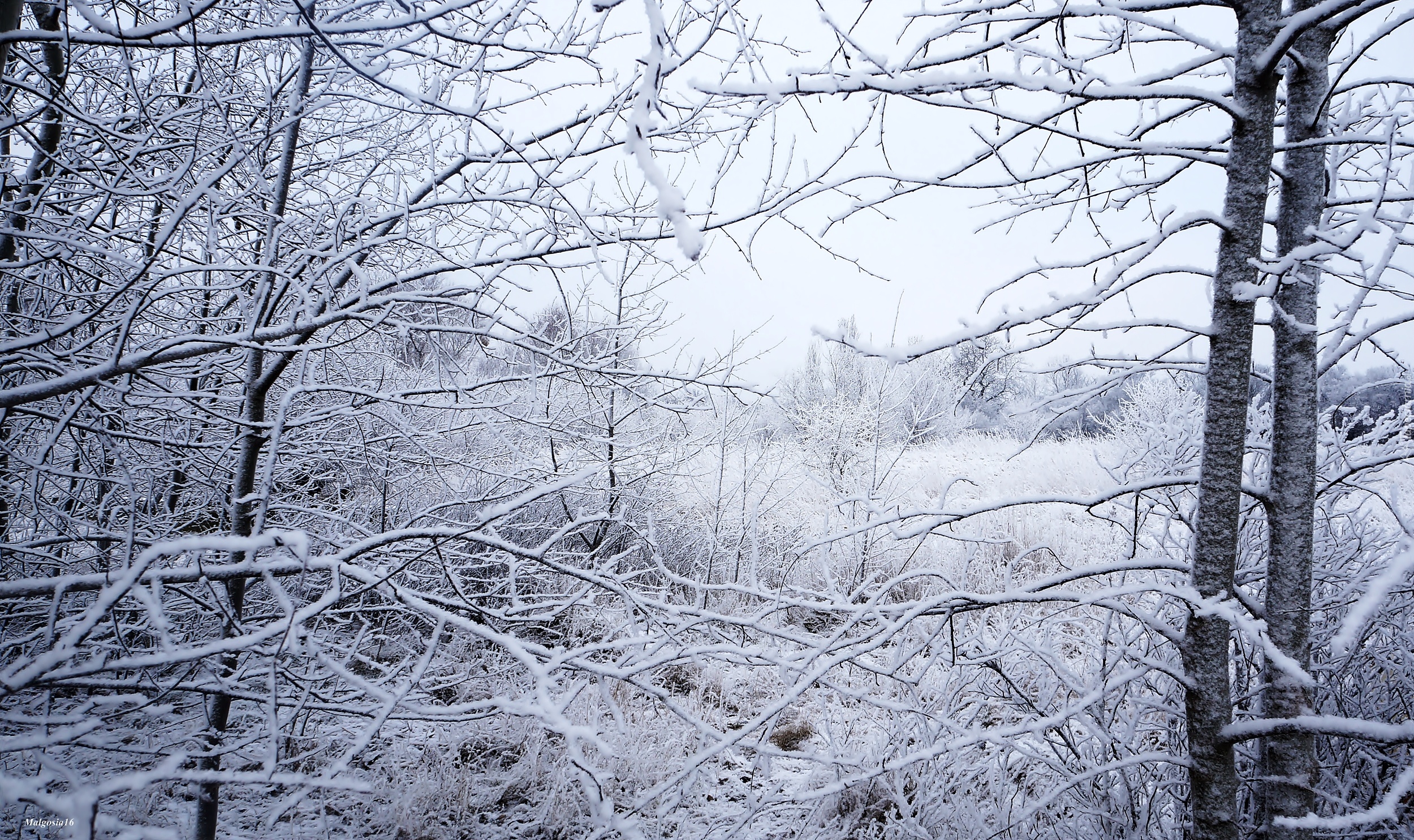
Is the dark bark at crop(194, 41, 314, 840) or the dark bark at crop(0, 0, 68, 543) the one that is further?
the dark bark at crop(194, 41, 314, 840)

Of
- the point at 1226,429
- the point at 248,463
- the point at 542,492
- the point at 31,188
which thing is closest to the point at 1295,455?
the point at 1226,429

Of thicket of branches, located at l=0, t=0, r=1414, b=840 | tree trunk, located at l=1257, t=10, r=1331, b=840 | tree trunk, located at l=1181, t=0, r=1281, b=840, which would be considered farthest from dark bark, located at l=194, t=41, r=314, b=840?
tree trunk, located at l=1257, t=10, r=1331, b=840

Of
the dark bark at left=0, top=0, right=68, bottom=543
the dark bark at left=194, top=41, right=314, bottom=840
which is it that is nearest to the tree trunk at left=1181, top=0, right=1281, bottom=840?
the dark bark at left=194, top=41, right=314, bottom=840

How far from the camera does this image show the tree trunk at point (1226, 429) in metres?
1.51

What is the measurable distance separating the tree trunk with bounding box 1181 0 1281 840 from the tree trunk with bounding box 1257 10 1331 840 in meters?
0.19

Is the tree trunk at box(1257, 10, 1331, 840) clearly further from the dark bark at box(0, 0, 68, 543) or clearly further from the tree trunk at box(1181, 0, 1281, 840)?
the dark bark at box(0, 0, 68, 543)

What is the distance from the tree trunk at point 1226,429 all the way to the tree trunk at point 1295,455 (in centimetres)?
19

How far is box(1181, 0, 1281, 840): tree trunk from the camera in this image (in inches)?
59.5

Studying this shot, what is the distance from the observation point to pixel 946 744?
1557 mm

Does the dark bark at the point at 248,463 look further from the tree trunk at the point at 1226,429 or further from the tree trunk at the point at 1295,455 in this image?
the tree trunk at the point at 1295,455

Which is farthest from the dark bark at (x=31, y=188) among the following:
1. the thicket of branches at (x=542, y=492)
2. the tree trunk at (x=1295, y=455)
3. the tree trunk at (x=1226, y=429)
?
the tree trunk at (x=1295, y=455)

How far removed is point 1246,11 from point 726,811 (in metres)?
4.03

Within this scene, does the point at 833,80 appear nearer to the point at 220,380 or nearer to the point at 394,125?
the point at 394,125

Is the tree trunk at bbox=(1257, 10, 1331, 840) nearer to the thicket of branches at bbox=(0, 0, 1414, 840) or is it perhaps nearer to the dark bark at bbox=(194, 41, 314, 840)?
the thicket of branches at bbox=(0, 0, 1414, 840)
